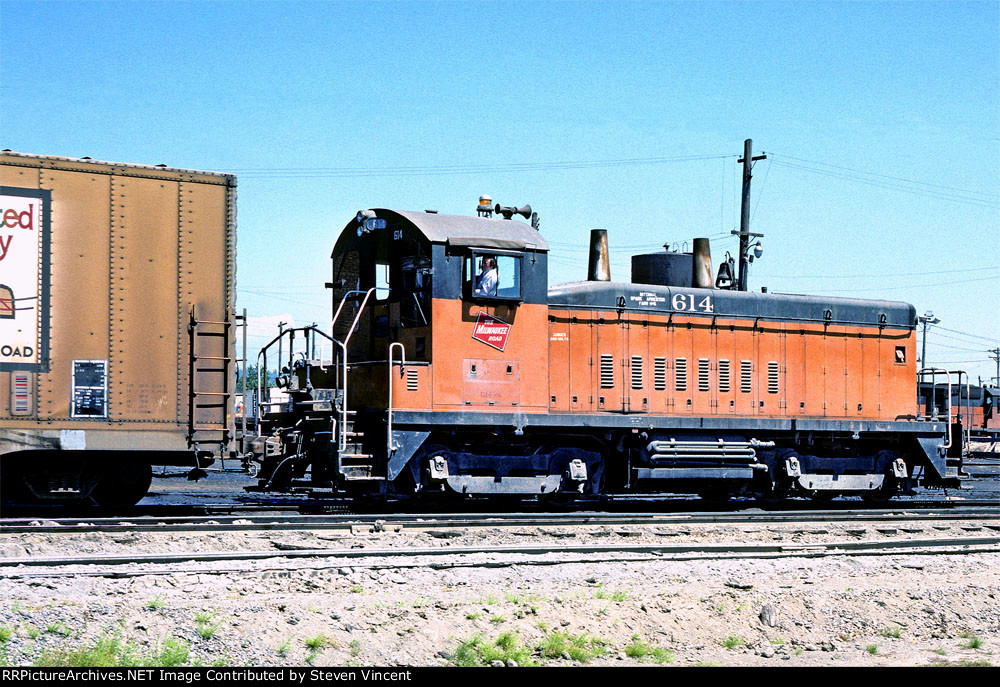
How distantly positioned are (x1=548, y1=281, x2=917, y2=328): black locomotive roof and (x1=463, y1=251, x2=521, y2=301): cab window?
0.80 meters

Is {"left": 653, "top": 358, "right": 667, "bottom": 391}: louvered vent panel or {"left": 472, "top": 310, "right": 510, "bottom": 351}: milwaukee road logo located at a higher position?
{"left": 472, "top": 310, "right": 510, "bottom": 351}: milwaukee road logo

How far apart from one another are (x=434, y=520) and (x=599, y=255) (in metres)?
5.32

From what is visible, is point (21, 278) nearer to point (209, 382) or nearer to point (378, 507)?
point (209, 382)

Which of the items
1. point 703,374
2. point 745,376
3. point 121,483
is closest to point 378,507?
→ point 121,483

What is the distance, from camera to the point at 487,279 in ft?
48.4

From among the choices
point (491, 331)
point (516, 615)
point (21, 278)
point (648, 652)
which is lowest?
point (648, 652)

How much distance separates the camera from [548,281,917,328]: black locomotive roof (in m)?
15.8

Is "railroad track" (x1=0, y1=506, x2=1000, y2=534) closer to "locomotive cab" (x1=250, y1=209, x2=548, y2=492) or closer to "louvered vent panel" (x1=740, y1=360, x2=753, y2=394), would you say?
"locomotive cab" (x1=250, y1=209, x2=548, y2=492)

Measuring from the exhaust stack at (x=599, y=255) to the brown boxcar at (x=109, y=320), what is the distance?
574cm

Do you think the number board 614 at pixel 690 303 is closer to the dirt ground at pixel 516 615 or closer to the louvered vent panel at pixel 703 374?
the louvered vent panel at pixel 703 374

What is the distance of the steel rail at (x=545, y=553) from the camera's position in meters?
9.90

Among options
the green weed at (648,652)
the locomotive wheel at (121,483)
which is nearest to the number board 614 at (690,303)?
the locomotive wheel at (121,483)

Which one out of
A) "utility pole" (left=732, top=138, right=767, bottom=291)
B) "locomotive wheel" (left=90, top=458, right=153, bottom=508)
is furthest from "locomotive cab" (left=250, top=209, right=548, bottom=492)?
"utility pole" (left=732, top=138, right=767, bottom=291)
